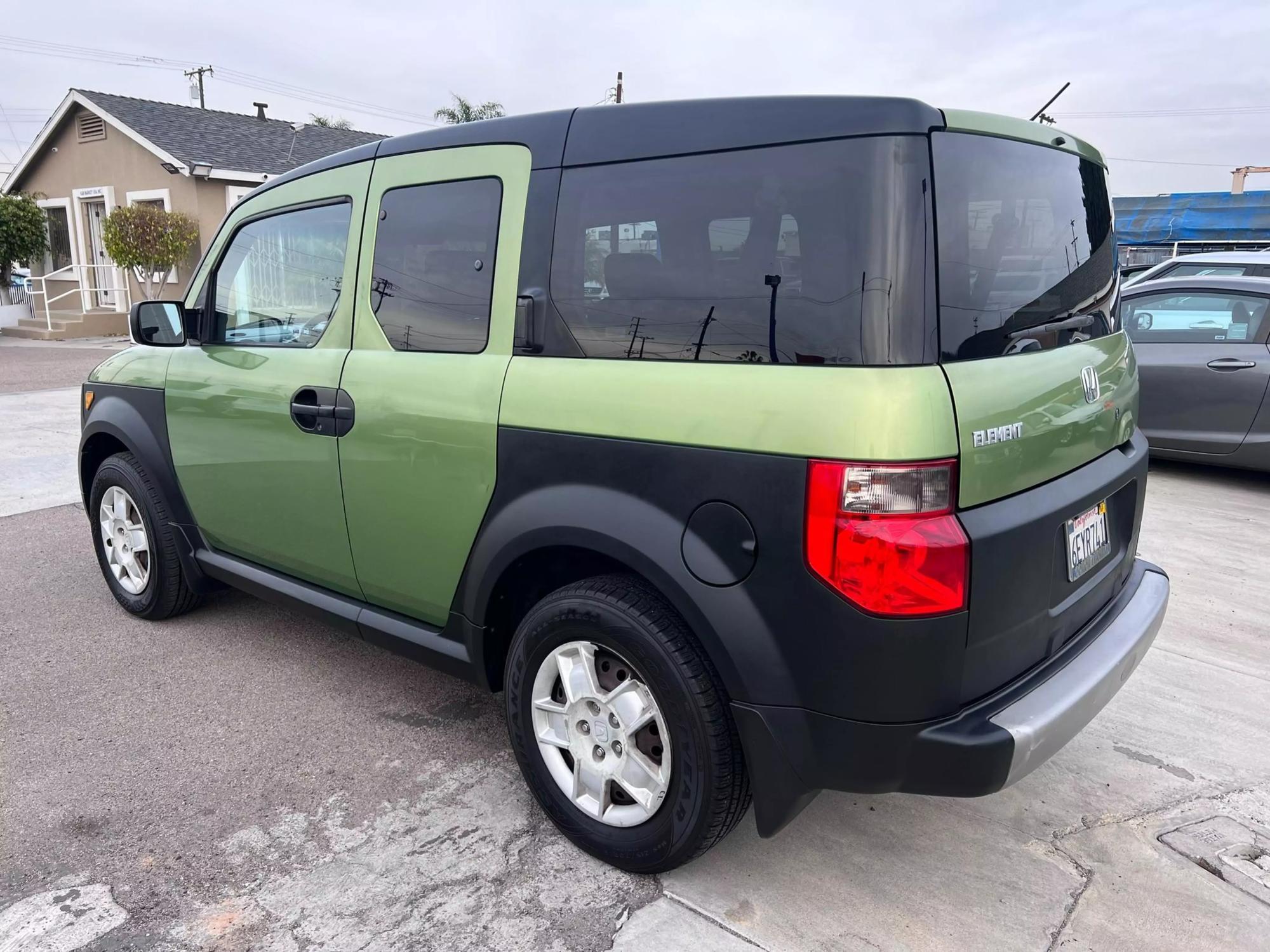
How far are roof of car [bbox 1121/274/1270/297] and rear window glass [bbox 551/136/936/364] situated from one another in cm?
594

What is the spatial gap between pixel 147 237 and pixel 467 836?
17554mm

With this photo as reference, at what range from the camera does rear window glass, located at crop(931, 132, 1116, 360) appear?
1.92 m

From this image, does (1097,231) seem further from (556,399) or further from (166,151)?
(166,151)

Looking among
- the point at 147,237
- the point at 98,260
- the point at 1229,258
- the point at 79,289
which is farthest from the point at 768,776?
the point at 98,260

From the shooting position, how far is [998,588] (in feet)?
6.39

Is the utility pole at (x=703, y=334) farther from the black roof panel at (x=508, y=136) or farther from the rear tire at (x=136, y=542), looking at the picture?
the rear tire at (x=136, y=542)

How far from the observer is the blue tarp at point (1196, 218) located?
97.8 feet

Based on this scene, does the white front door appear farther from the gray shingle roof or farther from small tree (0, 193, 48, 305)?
the gray shingle roof

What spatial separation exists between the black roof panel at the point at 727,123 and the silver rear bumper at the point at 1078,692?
51.1 inches

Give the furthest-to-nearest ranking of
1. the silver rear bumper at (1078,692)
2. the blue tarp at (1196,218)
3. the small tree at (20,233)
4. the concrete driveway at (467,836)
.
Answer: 1. the blue tarp at (1196,218)
2. the small tree at (20,233)
3. the concrete driveway at (467,836)
4. the silver rear bumper at (1078,692)

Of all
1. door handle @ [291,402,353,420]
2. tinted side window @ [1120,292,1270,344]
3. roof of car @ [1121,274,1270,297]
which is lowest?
door handle @ [291,402,353,420]

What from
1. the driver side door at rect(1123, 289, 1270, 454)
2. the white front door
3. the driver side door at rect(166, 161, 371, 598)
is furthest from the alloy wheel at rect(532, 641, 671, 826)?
the white front door

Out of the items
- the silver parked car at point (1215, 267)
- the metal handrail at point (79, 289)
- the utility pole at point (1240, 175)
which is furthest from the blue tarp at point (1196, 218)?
the metal handrail at point (79, 289)

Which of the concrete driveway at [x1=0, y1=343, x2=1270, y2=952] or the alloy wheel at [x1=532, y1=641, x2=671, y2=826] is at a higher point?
the alloy wheel at [x1=532, y1=641, x2=671, y2=826]
